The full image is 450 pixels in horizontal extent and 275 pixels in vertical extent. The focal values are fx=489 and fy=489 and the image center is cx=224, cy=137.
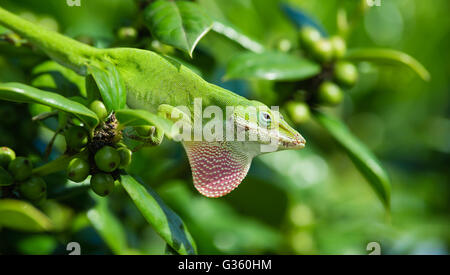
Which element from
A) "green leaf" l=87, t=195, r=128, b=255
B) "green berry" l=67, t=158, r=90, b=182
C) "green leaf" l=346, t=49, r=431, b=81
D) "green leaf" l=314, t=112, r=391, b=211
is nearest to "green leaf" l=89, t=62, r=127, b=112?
A: "green berry" l=67, t=158, r=90, b=182

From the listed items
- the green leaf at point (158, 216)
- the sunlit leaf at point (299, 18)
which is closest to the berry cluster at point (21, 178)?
the green leaf at point (158, 216)

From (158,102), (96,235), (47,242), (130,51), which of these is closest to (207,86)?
(158,102)

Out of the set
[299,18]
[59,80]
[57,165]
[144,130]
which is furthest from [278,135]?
[299,18]

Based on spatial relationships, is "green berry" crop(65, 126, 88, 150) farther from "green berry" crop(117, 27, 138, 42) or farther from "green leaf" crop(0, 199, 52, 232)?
"green berry" crop(117, 27, 138, 42)

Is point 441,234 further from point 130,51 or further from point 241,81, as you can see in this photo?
point 130,51

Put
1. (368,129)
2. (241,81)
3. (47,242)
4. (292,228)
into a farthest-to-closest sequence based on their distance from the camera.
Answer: (368,129)
(292,228)
(241,81)
(47,242)

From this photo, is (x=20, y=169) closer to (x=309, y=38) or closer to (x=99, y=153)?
(x=99, y=153)
